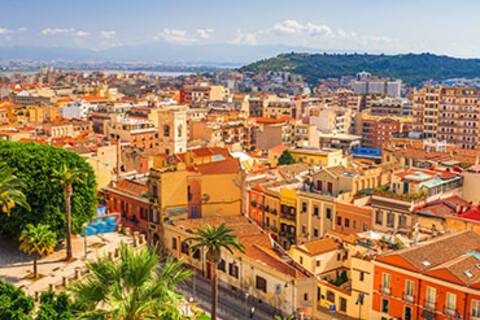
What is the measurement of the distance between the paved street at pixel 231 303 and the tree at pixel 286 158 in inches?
1550

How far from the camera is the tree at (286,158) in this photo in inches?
3408

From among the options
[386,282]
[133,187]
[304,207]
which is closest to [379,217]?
[304,207]

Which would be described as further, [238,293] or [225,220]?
[225,220]

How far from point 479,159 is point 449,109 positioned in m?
52.0

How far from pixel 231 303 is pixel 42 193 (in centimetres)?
1631

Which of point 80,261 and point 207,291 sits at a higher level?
point 80,261

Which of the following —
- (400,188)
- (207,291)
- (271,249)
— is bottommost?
(207,291)

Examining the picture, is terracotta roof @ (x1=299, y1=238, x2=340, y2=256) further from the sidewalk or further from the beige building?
the beige building

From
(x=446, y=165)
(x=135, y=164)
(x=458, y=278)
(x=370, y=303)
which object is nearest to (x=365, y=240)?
(x=370, y=303)

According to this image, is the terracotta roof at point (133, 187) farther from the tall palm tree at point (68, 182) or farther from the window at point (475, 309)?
the window at point (475, 309)

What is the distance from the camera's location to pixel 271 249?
46.1 metres

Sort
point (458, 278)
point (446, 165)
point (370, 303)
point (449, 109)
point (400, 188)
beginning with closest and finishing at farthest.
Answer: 1. point (458, 278)
2. point (370, 303)
3. point (400, 188)
4. point (446, 165)
5. point (449, 109)

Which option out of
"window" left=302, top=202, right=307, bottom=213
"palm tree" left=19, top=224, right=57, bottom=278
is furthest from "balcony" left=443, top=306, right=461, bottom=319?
"palm tree" left=19, top=224, right=57, bottom=278

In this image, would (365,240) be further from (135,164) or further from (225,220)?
(135,164)
